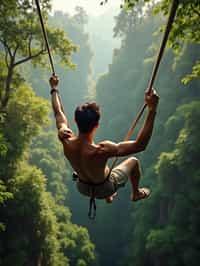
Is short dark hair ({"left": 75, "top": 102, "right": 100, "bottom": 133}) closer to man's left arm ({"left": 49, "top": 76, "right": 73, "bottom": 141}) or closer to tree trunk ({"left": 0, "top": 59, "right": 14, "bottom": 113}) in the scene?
man's left arm ({"left": 49, "top": 76, "right": 73, "bottom": 141})

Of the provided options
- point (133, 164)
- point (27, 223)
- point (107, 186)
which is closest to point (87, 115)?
point (107, 186)

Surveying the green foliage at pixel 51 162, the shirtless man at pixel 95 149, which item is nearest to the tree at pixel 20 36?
the shirtless man at pixel 95 149

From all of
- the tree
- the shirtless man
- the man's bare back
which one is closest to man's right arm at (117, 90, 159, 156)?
the shirtless man

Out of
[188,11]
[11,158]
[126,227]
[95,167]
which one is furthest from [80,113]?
[126,227]

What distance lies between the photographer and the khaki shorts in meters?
3.32

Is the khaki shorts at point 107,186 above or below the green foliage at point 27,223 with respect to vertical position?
below

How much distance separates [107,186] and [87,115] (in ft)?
2.89

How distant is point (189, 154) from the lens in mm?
17703

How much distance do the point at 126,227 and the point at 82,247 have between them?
7.77 m

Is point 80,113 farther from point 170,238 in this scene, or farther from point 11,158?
point 170,238

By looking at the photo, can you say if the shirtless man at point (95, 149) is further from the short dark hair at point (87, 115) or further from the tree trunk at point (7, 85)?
the tree trunk at point (7, 85)

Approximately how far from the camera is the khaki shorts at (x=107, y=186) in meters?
3.32

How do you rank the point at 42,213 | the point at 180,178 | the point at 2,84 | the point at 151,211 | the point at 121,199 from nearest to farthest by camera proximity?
the point at 2,84 < the point at 42,213 < the point at 180,178 < the point at 151,211 < the point at 121,199

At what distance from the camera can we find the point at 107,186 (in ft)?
10.9
